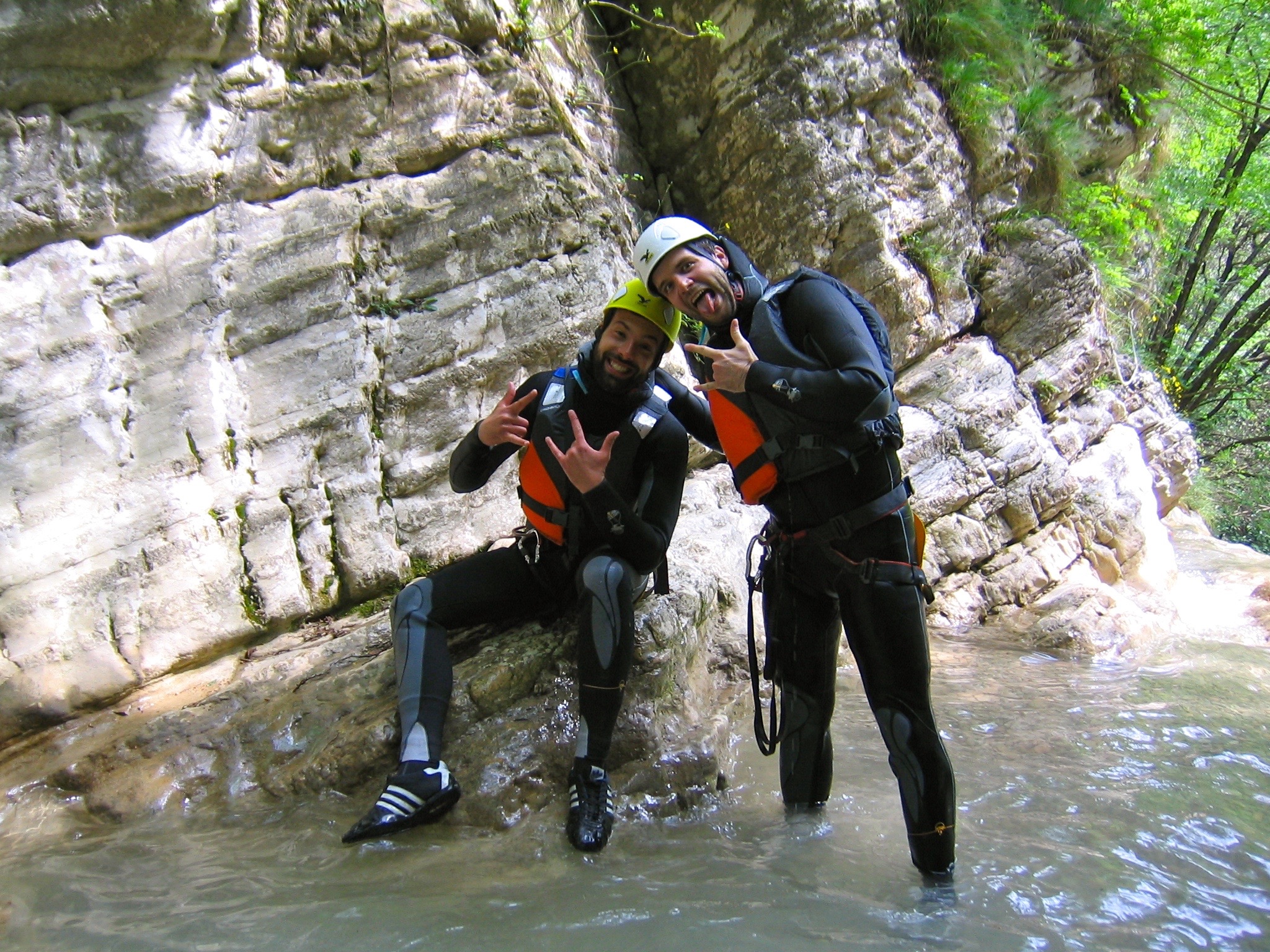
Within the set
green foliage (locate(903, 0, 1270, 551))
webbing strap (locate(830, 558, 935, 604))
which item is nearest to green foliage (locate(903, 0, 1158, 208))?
green foliage (locate(903, 0, 1270, 551))

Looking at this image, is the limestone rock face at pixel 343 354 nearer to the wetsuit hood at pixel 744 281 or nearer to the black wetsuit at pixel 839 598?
the black wetsuit at pixel 839 598

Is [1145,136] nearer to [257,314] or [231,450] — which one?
[257,314]

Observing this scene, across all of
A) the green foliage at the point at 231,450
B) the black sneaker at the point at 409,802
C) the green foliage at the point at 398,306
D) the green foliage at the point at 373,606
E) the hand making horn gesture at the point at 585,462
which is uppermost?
the green foliage at the point at 398,306

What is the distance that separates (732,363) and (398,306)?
280cm

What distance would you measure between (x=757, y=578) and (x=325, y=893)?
1.74 meters

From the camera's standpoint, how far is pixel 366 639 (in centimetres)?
379

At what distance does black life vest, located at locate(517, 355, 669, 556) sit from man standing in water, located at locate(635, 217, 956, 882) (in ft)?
1.15

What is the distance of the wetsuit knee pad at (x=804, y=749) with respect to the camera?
289cm

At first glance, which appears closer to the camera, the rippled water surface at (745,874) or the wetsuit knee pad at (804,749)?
the rippled water surface at (745,874)

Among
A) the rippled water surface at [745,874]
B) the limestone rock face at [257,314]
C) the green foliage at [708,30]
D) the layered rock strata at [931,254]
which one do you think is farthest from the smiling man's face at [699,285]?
the green foliage at [708,30]

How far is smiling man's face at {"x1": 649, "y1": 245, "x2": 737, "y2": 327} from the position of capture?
2.76 metres

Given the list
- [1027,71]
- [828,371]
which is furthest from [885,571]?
[1027,71]

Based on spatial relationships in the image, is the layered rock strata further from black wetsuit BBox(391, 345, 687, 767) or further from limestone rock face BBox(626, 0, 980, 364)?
black wetsuit BBox(391, 345, 687, 767)

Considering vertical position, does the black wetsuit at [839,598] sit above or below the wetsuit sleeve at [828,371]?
below
